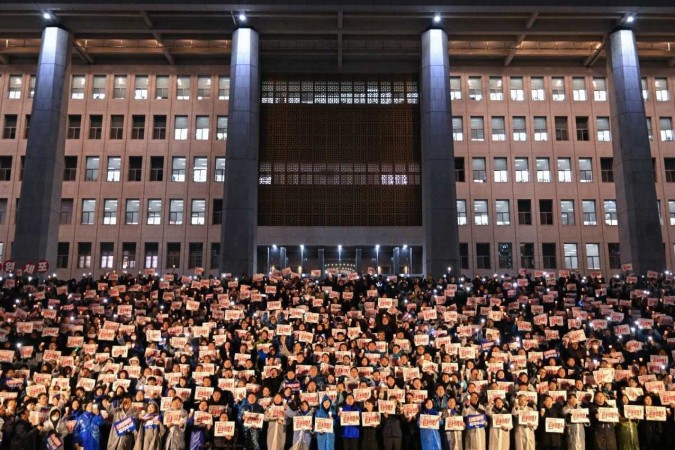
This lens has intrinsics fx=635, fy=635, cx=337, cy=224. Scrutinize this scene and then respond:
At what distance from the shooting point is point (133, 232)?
131ft

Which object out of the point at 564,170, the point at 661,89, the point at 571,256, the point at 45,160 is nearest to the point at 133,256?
the point at 45,160

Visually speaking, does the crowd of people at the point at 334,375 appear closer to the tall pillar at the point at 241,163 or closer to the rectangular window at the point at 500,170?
the tall pillar at the point at 241,163

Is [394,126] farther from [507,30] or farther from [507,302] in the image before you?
[507,302]

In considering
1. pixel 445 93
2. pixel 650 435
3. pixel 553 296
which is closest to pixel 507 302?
pixel 553 296

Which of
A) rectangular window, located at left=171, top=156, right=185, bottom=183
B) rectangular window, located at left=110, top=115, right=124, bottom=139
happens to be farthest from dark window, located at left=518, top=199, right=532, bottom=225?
rectangular window, located at left=110, top=115, right=124, bottom=139

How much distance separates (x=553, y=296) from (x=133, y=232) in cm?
2795

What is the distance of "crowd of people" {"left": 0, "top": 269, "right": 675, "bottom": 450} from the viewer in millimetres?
12062

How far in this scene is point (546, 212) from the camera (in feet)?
134

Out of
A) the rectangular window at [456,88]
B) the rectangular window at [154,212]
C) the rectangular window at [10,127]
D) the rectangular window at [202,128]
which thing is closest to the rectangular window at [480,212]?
the rectangular window at [456,88]

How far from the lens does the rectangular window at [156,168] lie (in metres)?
40.9

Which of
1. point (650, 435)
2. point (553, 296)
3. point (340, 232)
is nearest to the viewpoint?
point (650, 435)

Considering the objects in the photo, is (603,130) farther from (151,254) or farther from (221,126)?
(151,254)

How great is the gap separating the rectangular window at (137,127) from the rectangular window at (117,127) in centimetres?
71

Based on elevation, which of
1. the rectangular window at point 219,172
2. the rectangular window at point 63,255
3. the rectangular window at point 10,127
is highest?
the rectangular window at point 10,127
